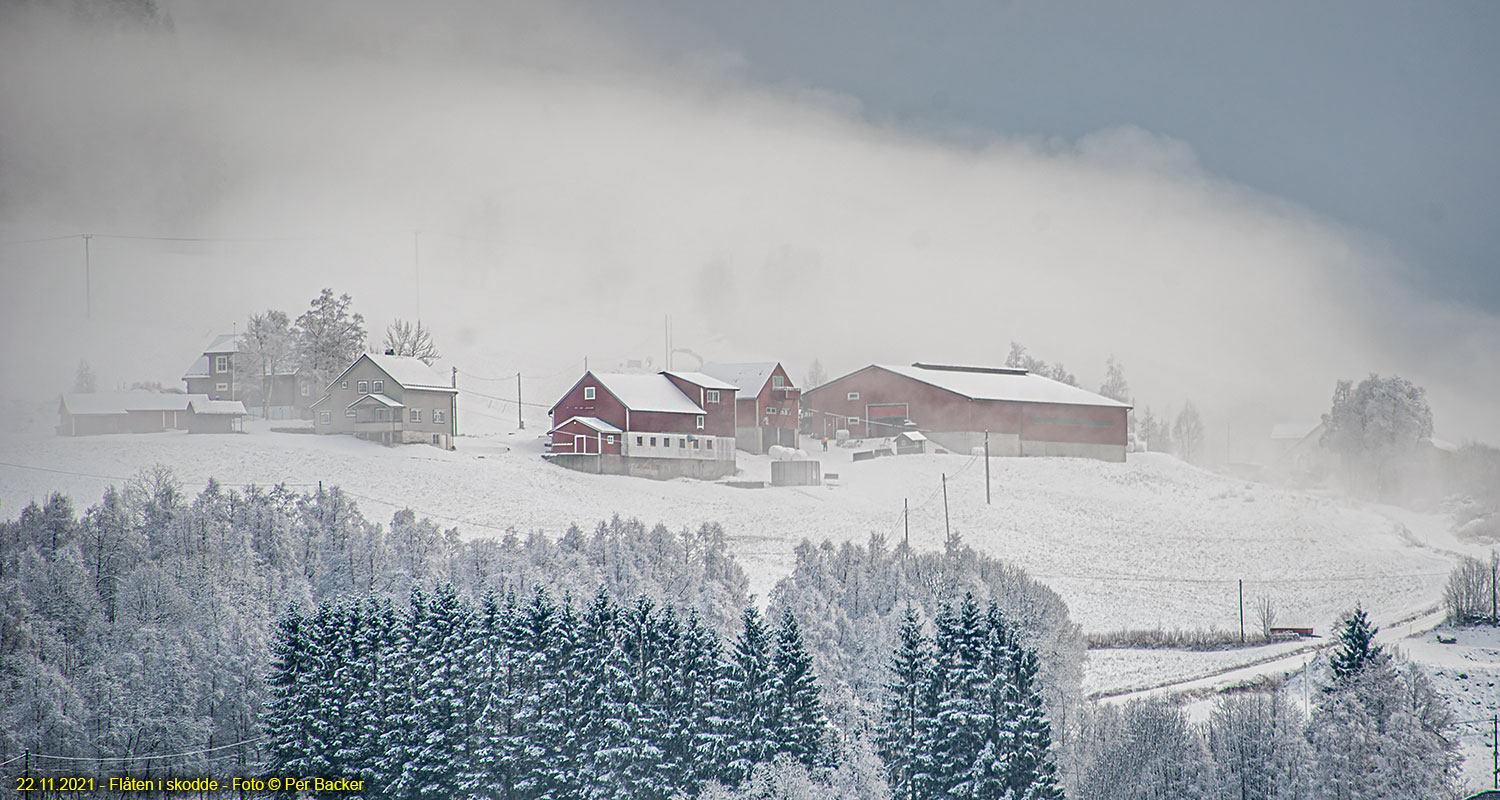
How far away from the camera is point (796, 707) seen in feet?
120

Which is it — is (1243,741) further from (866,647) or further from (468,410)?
(468,410)

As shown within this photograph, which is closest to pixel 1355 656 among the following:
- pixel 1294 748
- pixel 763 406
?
pixel 1294 748

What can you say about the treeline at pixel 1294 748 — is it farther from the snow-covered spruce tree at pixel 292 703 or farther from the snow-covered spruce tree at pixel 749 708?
the snow-covered spruce tree at pixel 292 703

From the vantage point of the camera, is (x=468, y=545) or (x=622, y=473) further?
(x=622, y=473)

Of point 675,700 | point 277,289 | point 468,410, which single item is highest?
point 277,289

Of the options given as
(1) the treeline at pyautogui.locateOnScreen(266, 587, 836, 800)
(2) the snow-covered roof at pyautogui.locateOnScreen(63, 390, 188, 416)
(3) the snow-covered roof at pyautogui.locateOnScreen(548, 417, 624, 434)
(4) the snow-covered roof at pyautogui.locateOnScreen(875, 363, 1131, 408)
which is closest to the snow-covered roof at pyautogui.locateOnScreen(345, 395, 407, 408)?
(3) the snow-covered roof at pyautogui.locateOnScreen(548, 417, 624, 434)

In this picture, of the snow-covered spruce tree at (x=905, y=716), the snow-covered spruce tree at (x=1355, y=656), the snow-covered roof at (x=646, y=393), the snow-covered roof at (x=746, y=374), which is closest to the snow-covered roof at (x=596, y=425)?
the snow-covered roof at (x=646, y=393)

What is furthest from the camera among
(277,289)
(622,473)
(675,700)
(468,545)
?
(277,289)

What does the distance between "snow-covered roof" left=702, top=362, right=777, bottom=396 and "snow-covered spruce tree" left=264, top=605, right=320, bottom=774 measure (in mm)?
57420

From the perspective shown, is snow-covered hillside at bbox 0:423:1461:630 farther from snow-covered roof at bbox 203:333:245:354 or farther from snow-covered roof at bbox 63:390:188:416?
snow-covered roof at bbox 203:333:245:354

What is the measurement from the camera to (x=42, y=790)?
38938 millimetres

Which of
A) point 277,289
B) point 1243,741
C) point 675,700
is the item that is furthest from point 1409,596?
point 277,289

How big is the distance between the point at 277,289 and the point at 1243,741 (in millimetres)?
157647

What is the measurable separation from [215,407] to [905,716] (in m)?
66.9
